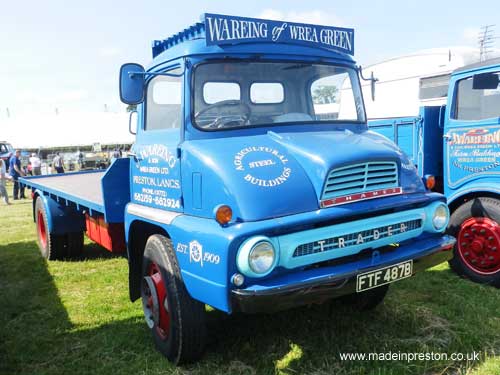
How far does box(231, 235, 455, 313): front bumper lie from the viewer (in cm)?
270

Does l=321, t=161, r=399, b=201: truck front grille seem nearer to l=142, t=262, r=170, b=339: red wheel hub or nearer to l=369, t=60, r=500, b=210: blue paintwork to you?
l=142, t=262, r=170, b=339: red wheel hub

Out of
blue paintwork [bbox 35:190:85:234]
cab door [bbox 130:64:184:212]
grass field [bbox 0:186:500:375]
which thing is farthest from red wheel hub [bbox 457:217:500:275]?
blue paintwork [bbox 35:190:85:234]

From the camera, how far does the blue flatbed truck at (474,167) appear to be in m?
4.94

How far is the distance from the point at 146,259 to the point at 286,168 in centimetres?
148

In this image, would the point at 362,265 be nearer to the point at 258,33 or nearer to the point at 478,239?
the point at 258,33

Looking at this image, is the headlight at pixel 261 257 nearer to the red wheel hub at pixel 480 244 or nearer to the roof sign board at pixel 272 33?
the roof sign board at pixel 272 33

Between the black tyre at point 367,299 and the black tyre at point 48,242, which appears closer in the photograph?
the black tyre at point 367,299

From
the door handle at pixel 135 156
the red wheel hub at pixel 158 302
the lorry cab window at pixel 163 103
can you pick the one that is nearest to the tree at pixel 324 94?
the lorry cab window at pixel 163 103

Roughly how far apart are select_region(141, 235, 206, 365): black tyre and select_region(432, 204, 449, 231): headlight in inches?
74.6

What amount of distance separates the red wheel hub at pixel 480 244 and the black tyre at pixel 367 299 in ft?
4.77

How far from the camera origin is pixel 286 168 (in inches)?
123

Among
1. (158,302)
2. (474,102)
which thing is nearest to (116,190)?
(158,302)

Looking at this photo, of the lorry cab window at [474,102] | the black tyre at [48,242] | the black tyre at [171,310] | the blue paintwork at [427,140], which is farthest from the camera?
the black tyre at [48,242]

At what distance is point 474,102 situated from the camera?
5.26 m
